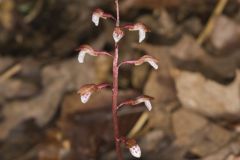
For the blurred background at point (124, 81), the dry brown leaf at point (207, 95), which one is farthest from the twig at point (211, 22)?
the dry brown leaf at point (207, 95)

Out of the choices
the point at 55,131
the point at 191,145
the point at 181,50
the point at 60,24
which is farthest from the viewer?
the point at 60,24

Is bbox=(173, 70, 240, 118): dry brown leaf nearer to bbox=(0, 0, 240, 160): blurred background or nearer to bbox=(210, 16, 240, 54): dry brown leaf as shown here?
bbox=(0, 0, 240, 160): blurred background

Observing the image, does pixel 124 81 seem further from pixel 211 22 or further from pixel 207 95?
pixel 211 22

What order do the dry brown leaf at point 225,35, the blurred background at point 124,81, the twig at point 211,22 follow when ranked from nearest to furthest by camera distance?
the blurred background at point 124,81 → the dry brown leaf at point 225,35 → the twig at point 211,22

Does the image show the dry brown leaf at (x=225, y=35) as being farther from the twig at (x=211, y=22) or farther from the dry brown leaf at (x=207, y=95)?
the dry brown leaf at (x=207, y=95)

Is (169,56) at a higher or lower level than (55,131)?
higher

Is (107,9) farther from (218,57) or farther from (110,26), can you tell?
(218,57)

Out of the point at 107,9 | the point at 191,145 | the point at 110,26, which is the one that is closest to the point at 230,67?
the point at 191,145
